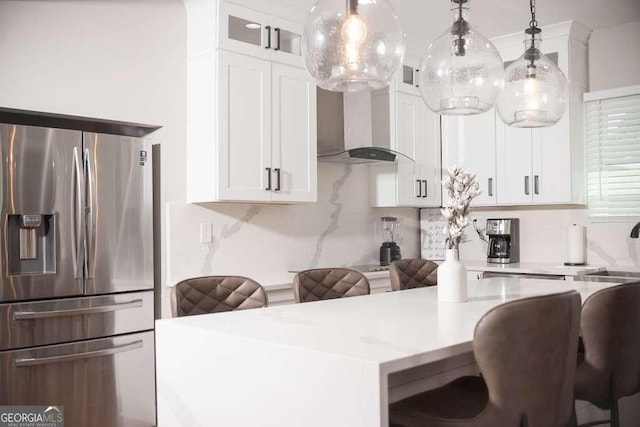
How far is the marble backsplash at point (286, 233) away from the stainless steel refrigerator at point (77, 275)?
318 mm

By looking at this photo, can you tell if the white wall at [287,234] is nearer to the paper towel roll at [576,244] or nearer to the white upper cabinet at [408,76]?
the white upper cabinet at [408,76]

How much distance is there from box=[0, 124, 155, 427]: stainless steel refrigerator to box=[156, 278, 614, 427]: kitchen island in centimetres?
136

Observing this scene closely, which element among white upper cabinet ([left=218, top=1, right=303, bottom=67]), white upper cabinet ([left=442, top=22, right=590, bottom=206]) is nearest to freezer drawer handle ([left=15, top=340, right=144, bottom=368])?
white upper cabinet ([left=218, top=1, right=303, bottom=67])

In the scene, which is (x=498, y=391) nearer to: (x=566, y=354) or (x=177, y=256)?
(x=566, y=354)

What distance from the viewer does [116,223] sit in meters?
3.45

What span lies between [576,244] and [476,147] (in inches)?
43.7

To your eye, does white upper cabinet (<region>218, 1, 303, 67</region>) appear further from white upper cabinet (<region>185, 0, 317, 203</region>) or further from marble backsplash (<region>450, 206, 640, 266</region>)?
marble backsplash (<region>450, 206, 640, 266</region>)

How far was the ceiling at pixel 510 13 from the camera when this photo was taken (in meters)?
4.08

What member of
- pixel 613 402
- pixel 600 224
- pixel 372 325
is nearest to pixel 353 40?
pixel 372 325

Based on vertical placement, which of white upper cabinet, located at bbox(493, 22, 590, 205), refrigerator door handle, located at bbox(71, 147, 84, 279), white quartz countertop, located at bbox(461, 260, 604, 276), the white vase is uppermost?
white upper cabinet, located at bbox(493, 22, 590, 205)

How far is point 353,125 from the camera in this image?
4824 millimetres

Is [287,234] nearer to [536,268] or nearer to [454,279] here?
[536,268]

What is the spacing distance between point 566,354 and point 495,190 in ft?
10.9

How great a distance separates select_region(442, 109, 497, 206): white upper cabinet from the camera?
4.98 m
